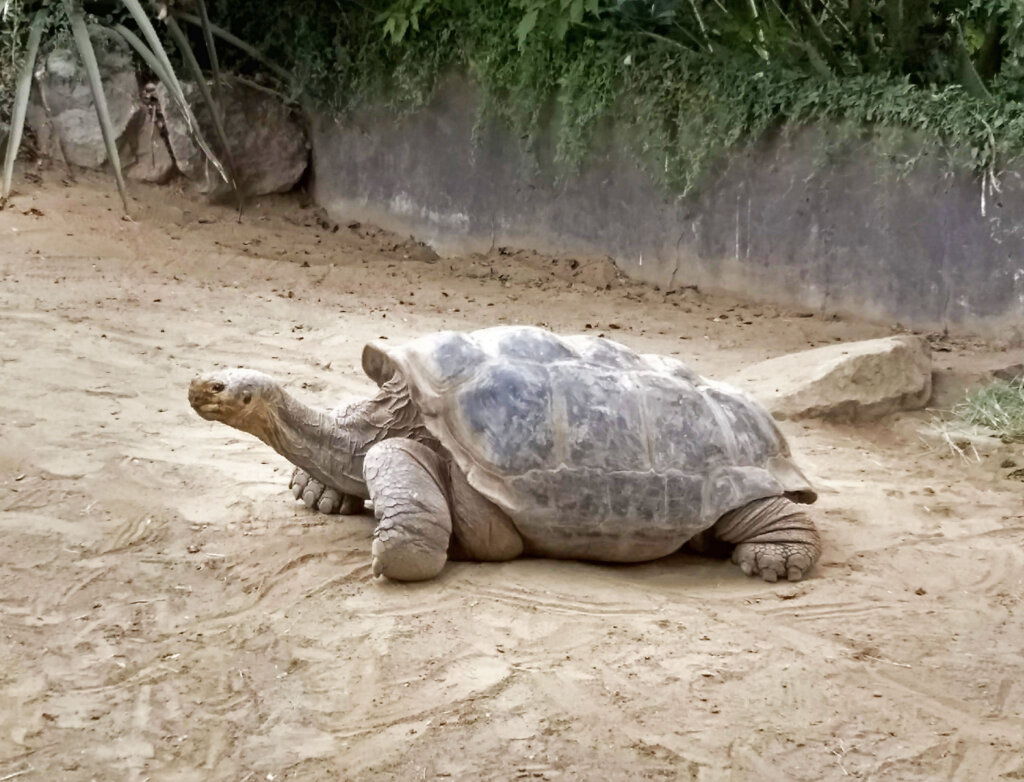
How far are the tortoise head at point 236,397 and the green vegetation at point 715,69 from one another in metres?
5.44

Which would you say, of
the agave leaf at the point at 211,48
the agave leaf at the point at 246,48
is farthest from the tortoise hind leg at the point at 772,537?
the agave leaf at the point at 246,48

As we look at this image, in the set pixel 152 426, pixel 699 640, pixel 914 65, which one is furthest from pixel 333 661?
pixel 914 65

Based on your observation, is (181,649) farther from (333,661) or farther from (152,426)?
(152,426)

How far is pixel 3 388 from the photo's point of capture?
5379mm

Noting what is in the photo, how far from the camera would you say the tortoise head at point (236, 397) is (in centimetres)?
413

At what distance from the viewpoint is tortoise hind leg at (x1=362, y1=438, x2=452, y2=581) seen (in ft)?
12.7

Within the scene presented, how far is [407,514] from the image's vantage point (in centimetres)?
392

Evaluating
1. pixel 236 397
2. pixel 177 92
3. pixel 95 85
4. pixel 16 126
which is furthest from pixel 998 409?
pixel 16 126

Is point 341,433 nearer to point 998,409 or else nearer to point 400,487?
point 400,487

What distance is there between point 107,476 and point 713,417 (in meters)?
2.34

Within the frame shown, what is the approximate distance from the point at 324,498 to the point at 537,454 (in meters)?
0.98

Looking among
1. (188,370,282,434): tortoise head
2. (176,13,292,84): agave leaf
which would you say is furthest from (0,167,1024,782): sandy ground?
(176,13,292,84): agave leaf

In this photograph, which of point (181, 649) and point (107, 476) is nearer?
point (181, 649)

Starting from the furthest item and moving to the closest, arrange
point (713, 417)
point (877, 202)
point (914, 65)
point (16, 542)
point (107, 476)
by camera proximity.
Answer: point (914, 65) → point (877, 202) → point (107, 476) → point (713, 417) → point (16, 542)
